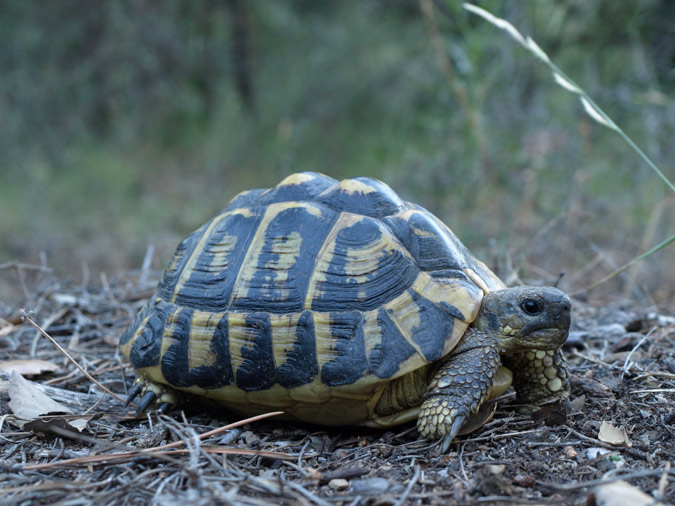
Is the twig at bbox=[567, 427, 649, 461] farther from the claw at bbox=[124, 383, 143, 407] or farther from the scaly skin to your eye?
the claw at bbox=[124, 383, 143, 407]

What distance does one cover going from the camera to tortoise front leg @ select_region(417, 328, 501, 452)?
79.7 inches

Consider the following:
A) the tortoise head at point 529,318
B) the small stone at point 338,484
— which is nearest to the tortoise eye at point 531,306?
the tortoise head at point 529,318

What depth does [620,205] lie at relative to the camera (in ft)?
17.1

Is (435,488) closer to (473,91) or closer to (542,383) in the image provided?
(542,383)

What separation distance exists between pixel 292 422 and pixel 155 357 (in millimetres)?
617

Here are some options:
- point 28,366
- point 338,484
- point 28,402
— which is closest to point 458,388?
point 338,484

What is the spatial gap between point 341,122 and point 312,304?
7839 mm

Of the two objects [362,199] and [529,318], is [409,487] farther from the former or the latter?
[362,199]

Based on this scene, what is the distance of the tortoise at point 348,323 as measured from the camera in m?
2.10

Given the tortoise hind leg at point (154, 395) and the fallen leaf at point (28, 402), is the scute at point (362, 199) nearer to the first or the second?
the tortoise hind leg at point (154, 395)

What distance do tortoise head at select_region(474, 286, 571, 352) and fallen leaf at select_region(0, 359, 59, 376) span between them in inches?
78.5

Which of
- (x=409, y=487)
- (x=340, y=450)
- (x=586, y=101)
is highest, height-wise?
(x=586, y=101)

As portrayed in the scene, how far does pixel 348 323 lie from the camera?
2.13 meters

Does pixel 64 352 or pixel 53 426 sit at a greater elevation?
pixel 64 352
